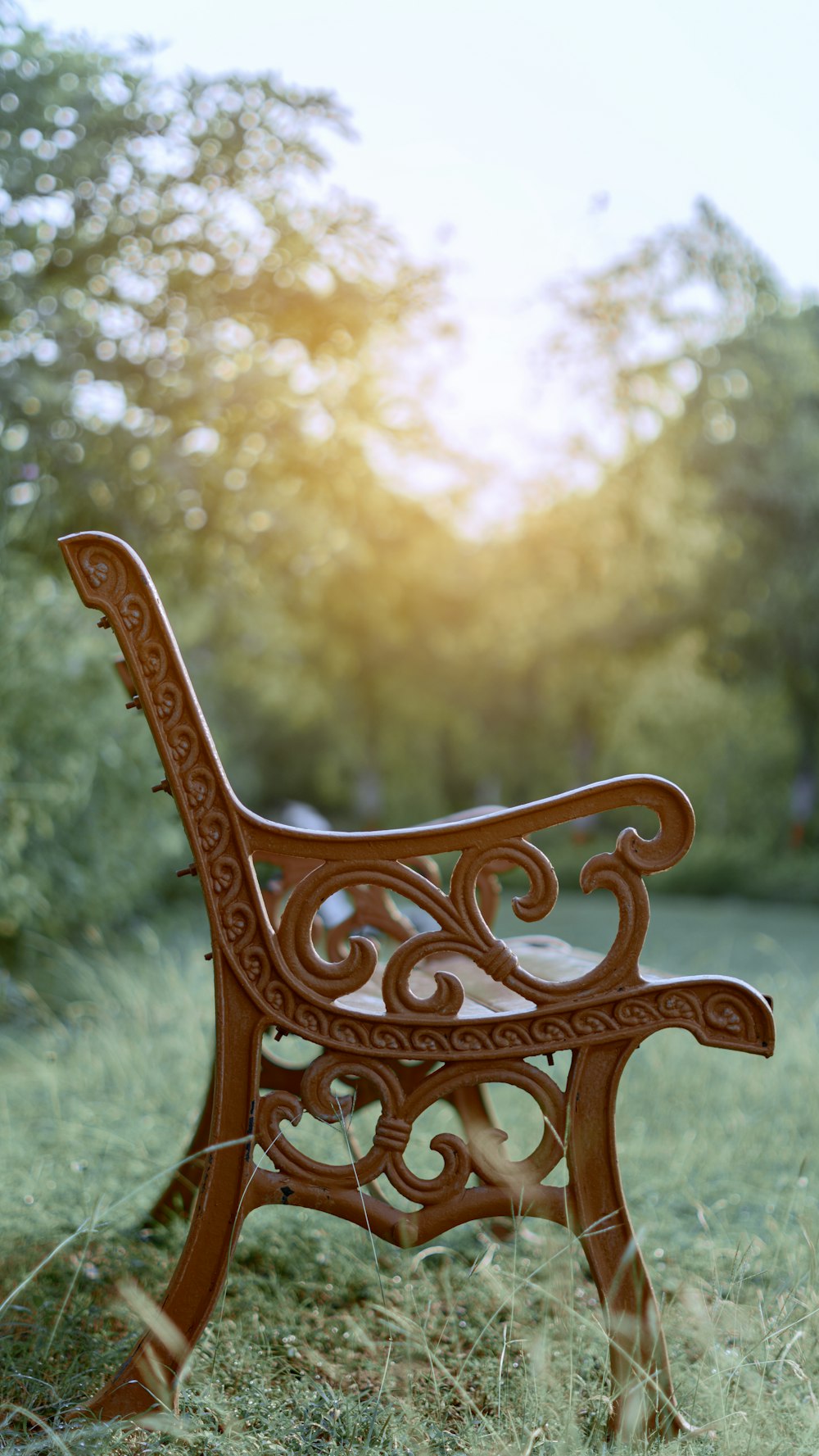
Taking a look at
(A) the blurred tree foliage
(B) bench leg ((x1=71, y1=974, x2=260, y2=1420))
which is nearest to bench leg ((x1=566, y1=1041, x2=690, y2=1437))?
(B) bench leg ((x1=71, y1=974, x2=260, y2=1420))

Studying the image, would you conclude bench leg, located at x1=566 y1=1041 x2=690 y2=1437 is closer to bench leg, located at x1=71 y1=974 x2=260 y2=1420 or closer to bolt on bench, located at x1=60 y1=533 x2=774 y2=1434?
bolt on bench, located at x1=60 y1=533 x2=774 y2=1434

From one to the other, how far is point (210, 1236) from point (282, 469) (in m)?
5.24

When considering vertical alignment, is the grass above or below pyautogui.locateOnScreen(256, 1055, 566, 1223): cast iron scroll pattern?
below

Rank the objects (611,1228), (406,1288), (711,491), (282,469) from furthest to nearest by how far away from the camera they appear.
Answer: (711,491)
(282,469)
(406,1288)
(611,1228)

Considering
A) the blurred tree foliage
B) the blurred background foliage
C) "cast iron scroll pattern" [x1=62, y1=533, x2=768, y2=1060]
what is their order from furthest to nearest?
the blurred tree foliage, the blurred background foliage, "cast iron scroll pattern" [x1=62, y1=533, x2=768, y2=1060]

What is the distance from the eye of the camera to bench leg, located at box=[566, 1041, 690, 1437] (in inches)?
56.4

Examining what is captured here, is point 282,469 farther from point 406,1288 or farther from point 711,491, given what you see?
point 711,491

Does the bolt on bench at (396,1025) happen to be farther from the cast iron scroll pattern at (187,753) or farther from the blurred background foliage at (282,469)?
the blurred background foliage at (282,469)

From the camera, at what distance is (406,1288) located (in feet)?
5.47

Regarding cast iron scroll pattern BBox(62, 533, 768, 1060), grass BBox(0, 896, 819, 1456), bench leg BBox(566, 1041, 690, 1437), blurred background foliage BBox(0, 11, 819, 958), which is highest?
blurred background foliage BBox(0, 11, 819, 958)

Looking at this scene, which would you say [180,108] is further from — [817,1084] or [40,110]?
[817,1084]

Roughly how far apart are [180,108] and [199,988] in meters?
3.92

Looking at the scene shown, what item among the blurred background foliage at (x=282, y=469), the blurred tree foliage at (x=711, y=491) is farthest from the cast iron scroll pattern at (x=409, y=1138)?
the blurred tree foliage at (x=711, y=491)

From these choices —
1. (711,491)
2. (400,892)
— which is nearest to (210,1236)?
(400,892)
